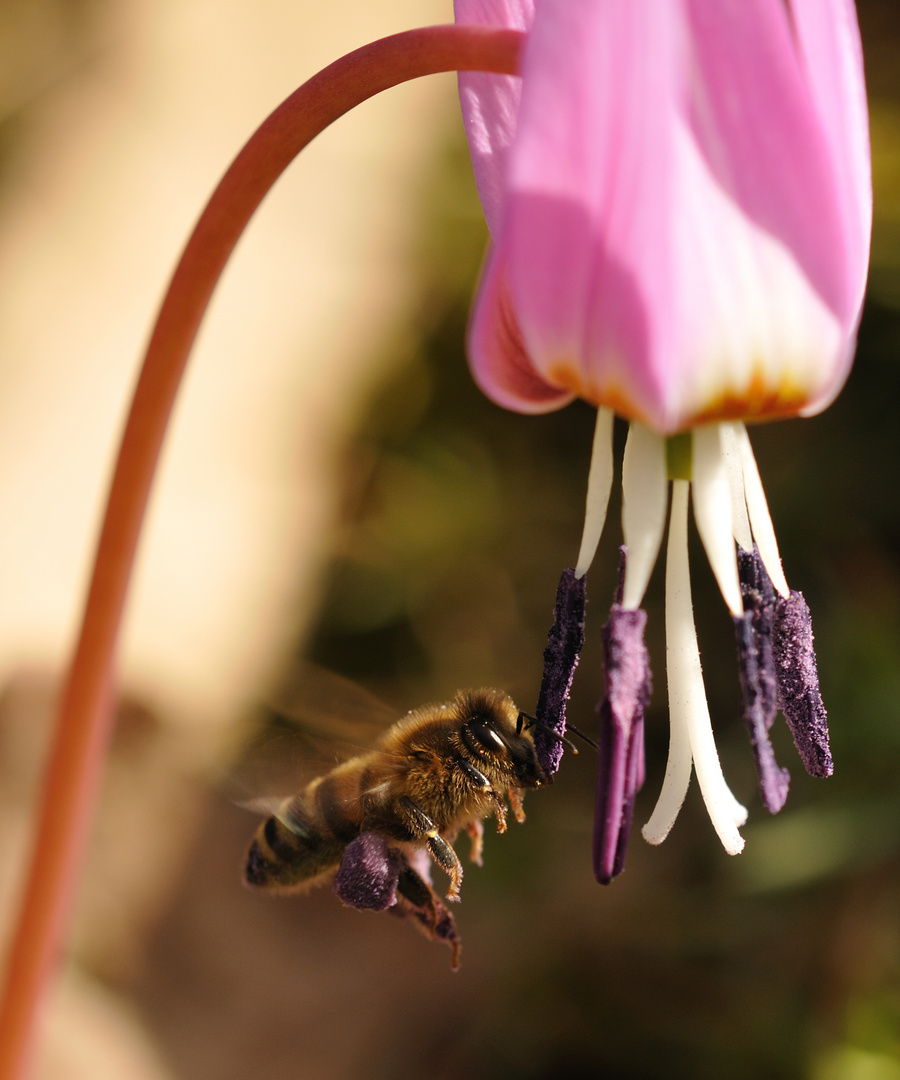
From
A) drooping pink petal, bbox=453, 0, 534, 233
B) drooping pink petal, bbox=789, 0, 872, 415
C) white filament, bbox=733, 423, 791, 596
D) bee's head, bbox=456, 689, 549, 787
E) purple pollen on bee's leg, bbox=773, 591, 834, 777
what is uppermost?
drooping pink petal, bbox=453, 0, 534, 233

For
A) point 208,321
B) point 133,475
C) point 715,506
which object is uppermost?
point 208,321

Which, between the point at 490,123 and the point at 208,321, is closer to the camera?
the point at 490,123

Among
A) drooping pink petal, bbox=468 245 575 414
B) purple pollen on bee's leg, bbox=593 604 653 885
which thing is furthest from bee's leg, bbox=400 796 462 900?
drooping pink petal, bbox=468 245 575 414

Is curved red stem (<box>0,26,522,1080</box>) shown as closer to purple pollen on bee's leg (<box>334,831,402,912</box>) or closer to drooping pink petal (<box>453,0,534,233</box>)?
drooping pink petal (<box>453,0,534,233</box>)

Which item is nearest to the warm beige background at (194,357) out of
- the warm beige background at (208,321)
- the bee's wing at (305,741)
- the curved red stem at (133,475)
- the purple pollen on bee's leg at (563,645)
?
the warm beige background at (208,321)

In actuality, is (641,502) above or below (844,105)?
below

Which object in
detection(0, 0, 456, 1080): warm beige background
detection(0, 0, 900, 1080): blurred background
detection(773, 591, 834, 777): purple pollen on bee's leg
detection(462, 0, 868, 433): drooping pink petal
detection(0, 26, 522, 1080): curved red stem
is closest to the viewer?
detection(462, 0, 868, 433): drooping pink petal

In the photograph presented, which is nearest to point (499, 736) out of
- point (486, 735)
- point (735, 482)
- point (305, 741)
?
point (486, 735)

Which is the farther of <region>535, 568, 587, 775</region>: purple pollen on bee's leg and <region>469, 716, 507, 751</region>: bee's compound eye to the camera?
<region>469, 716, 507, 751</region>: bee's compound eye

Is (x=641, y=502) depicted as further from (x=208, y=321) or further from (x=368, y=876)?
(x=208, y=321)
